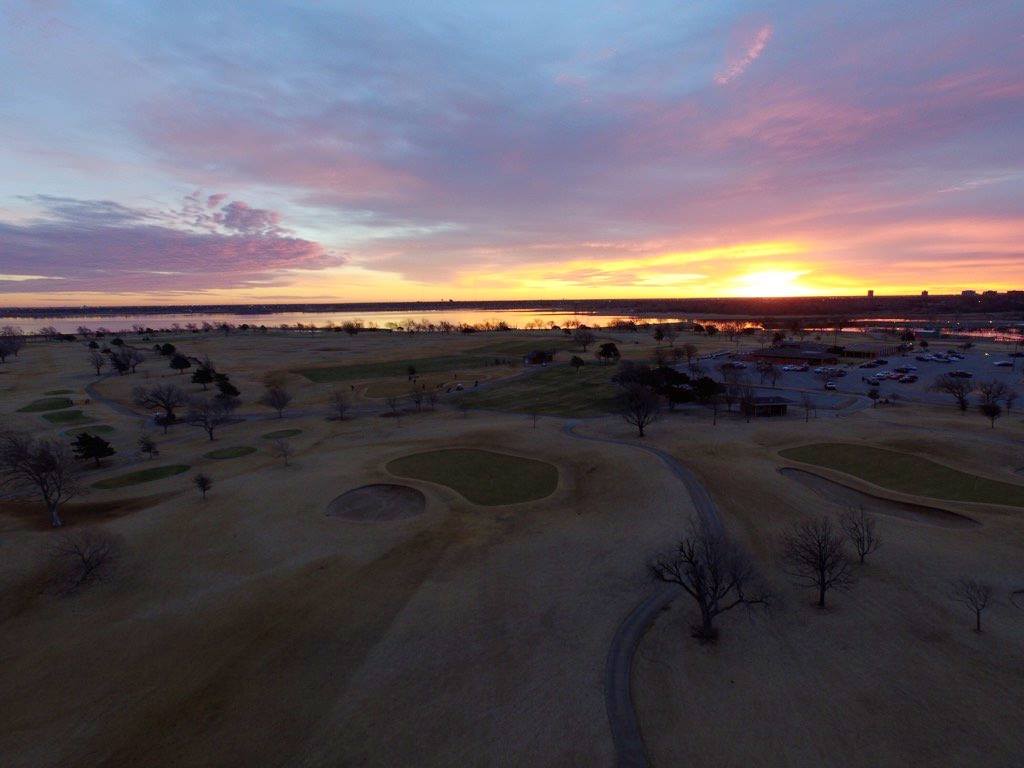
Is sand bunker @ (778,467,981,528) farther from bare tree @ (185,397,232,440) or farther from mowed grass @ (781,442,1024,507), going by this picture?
bare tree @ (185,397,232,440)

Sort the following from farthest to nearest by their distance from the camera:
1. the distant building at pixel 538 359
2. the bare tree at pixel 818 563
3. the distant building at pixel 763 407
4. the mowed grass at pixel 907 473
Answer: the distant building at pixel 538 359
the distant building at pixel 763 407
the mowed grass at pixel 907 473
the bare tree at pixel 818 563

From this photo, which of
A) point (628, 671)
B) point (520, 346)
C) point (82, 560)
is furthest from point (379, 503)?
point (520, 346)

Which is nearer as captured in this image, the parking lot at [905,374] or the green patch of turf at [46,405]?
the green patch of turf at [46,405]

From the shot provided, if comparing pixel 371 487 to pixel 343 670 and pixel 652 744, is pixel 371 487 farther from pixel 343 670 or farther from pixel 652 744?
pixel 652 744

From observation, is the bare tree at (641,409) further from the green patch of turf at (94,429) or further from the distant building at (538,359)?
the green patch of turf at (94,429)

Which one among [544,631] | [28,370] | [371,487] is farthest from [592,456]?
[28,370]

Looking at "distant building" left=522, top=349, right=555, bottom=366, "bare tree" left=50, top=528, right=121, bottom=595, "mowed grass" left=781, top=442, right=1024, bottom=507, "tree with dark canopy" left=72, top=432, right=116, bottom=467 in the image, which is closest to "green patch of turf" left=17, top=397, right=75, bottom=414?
"tree with dark canopy" left=72, top=432, right=116, bottom=467

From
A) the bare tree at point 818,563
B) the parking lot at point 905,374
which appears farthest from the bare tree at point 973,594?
the parking lot at point 905,374
